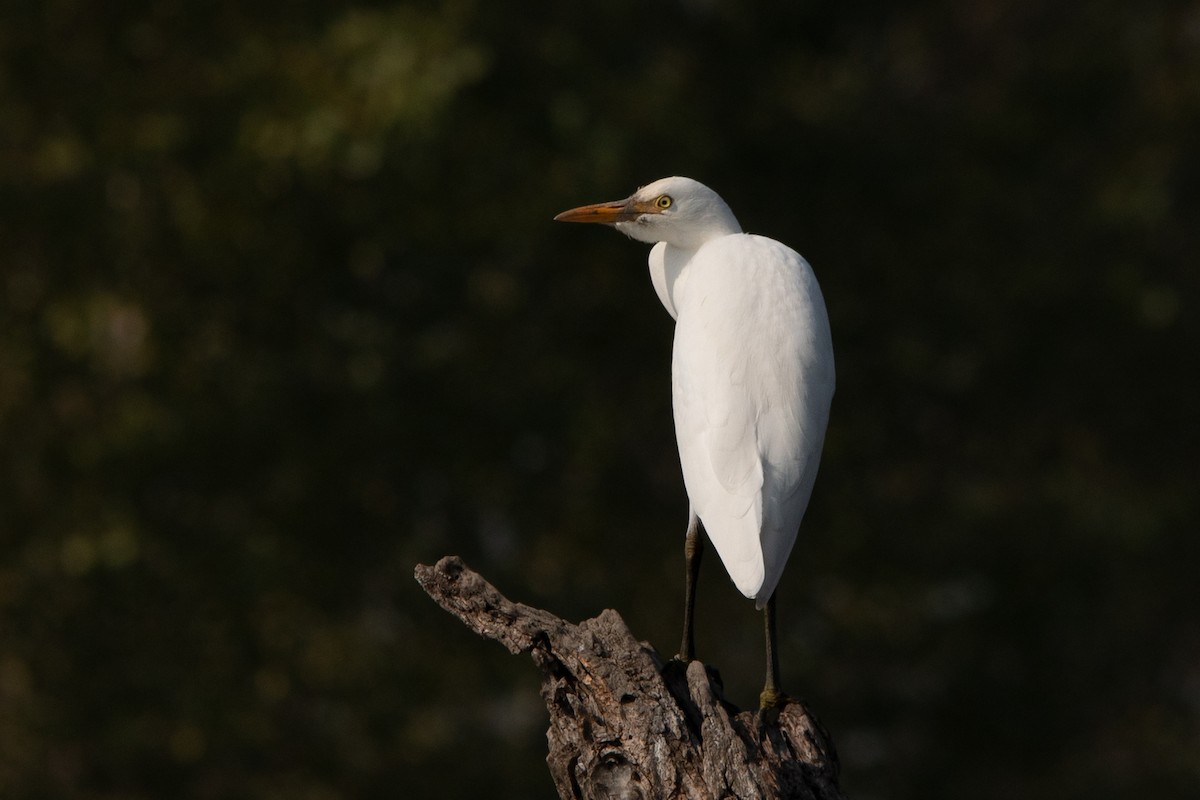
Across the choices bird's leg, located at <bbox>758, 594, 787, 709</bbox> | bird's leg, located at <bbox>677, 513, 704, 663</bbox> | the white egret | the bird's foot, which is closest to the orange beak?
the white egret

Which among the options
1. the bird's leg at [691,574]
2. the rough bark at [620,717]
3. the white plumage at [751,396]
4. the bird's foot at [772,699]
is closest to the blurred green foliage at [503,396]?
the white plumage at [751,396]

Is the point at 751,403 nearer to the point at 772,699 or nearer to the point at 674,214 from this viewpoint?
the point at 772,699

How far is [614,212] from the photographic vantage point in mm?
4871

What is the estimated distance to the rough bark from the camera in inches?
137

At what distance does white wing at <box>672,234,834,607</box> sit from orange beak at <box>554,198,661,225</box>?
1.20ft

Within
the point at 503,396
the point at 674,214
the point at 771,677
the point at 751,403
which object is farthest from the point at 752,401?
the point at 503,396

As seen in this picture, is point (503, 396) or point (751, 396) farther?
point (503, 396)

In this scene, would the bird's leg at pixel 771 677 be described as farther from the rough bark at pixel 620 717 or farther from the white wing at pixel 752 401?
the rough bark at pixel 620 717

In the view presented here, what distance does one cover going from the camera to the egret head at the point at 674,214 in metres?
4.79

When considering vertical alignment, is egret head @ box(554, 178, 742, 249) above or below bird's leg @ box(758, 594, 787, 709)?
above

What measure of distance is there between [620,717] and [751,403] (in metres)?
0.90

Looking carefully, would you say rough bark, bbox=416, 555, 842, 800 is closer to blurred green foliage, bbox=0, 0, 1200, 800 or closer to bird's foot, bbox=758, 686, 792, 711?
bird's foot, bbox=758, 686, 792, 711

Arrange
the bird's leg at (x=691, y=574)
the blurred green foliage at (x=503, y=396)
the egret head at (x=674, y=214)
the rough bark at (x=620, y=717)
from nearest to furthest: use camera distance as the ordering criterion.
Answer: the rough bark at (x=620, y=717)
the bird's leg at (x=691, y=574)
the egret head at (x=674, y=214)
the blurred green foliage at (x=503, y=396)

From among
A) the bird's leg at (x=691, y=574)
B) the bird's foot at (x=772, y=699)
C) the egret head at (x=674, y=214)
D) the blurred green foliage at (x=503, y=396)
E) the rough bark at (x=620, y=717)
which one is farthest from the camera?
the blurred green foliage at (x=503, y=396)
